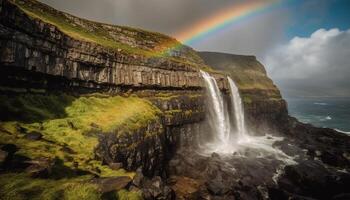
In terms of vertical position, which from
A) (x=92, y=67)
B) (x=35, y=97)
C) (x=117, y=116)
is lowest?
(x=117, y=116)

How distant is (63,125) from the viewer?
17.4 meters

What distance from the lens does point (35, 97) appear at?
19344 millimetres

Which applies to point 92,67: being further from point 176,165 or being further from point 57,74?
point 176,165

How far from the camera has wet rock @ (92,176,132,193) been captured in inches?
388

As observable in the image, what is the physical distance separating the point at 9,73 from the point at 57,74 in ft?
17.6

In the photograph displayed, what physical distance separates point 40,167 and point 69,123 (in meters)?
8.78

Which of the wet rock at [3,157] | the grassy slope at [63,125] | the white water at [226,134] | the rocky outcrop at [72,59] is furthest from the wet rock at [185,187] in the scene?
the rocky outcrop at [72,59]

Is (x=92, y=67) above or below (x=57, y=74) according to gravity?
above

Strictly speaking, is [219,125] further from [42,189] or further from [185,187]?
[42,189]

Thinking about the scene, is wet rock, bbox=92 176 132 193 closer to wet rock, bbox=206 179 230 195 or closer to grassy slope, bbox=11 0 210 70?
wet rock, bbox=206 179 230 195

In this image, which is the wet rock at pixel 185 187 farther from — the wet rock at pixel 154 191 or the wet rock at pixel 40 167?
the wet rock at pixel 40 167

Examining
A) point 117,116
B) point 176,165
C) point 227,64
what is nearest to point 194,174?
point 176,165

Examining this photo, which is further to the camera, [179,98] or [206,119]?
[206,119]

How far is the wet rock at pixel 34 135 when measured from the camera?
1346 centimetres
